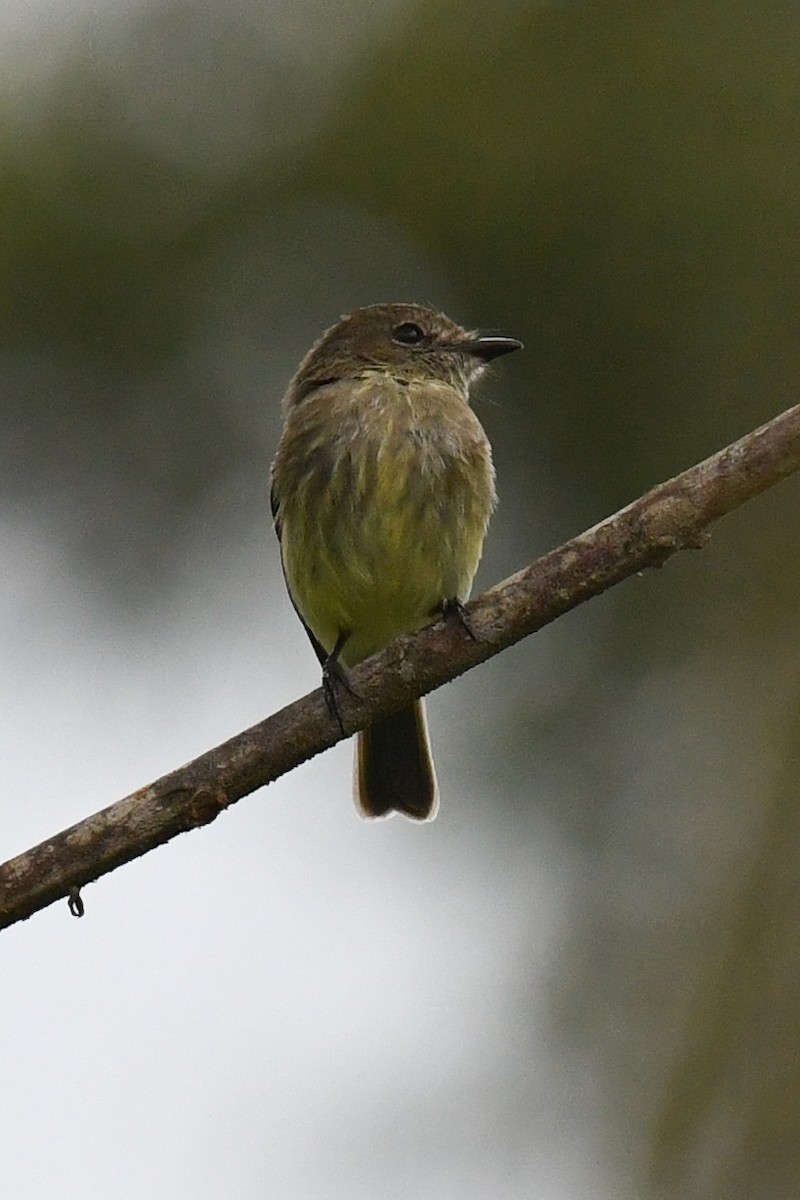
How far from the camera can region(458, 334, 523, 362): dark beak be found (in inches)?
238

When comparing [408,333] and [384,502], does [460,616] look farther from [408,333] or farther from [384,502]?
[408,333]

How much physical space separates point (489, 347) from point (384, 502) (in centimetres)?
94

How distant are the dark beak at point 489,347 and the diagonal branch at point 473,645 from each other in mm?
1850

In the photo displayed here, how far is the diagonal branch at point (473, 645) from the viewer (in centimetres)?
404

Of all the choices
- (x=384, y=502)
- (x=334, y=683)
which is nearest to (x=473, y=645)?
(x=334, y=683)

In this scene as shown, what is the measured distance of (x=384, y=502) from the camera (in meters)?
5.36

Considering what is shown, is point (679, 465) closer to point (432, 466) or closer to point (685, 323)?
point (685, 323)

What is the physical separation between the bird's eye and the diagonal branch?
6.35 feet

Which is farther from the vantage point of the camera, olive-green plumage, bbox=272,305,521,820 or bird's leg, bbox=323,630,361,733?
olive-green plumage, bbox=272,305,521,820

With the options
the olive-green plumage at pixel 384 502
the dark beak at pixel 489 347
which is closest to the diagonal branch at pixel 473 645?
the olive-green plumage at pixel 384 502

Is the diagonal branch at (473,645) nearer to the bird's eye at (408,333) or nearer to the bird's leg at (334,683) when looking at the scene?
the bird's leg at (334,683)

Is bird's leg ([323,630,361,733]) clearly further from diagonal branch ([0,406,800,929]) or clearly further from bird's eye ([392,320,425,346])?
bird's eye ([392,320,425,346])

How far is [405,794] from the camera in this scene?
19.8 ft

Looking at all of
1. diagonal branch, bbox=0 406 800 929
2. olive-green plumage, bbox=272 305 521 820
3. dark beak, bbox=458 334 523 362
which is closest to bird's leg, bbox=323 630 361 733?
diagonal branch, bbox=0 406 800 929
